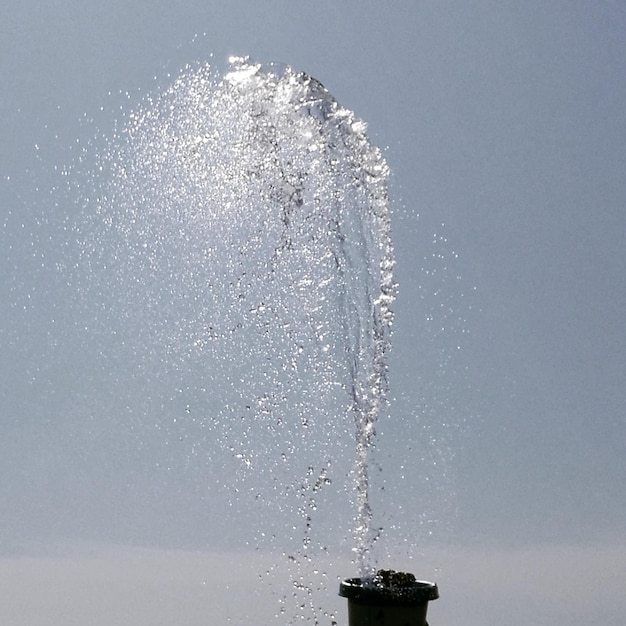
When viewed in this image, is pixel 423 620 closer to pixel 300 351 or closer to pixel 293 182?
pixel 300 351

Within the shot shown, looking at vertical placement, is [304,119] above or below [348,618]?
above

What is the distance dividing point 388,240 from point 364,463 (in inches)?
78.8

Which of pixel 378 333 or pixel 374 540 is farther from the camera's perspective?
pixel 378 333

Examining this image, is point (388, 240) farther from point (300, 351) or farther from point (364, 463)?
point (364, 463)

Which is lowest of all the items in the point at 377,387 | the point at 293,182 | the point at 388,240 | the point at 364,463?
the point at 364,463

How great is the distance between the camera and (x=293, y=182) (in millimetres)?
9750

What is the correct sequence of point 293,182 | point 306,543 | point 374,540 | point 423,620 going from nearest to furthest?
point 423,620, point 374,540, point 306,543, point 293,182

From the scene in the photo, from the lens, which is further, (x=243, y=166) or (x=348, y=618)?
(x=243, y=166)

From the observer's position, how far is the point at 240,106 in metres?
10.0

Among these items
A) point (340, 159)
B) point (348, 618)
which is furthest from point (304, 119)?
point (348, 618)

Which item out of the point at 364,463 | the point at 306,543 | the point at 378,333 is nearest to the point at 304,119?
the point at 378,333

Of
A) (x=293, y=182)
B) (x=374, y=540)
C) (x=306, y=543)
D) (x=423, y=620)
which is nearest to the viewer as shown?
(x=423, y=620)

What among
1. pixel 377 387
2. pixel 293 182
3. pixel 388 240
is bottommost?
pixel 377 387

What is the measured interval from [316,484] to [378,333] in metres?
1.40
